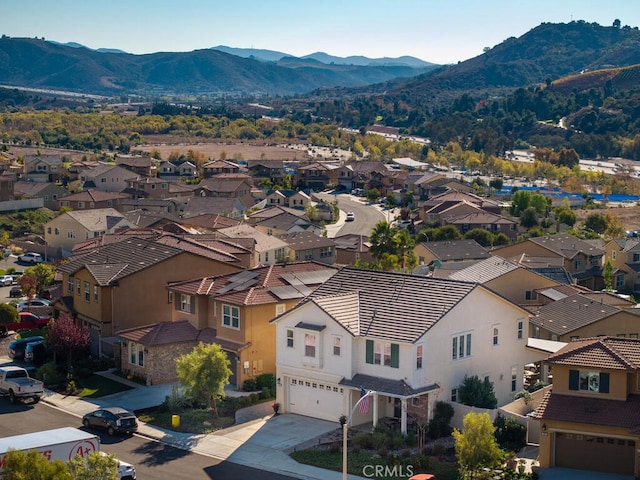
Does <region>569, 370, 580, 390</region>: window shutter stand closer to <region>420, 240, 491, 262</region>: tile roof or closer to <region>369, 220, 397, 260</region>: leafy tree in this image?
<region>369, 220, 397, 260</region>: leafy tree

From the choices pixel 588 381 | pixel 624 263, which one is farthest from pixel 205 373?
pixel 624 263

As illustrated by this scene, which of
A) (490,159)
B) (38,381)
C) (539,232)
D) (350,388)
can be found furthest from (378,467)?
(490,159)

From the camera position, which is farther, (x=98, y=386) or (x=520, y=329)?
(x=98, y=386)

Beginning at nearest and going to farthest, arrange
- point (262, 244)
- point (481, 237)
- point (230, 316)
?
point (230, 316) < point (262, 244) < point (481, 237)

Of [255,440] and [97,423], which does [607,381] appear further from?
[97,423]

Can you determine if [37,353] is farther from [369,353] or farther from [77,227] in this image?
[77,227]

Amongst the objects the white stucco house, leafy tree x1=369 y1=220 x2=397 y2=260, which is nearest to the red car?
the white stucco house
